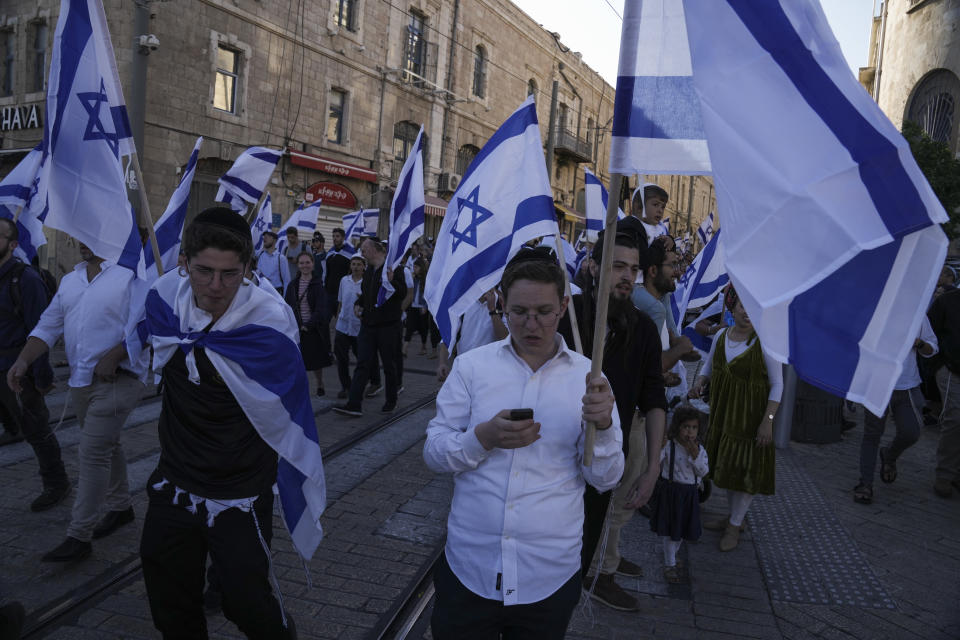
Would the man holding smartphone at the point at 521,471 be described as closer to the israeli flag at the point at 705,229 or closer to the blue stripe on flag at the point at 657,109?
the blue stripe on flag at the point at 657,109

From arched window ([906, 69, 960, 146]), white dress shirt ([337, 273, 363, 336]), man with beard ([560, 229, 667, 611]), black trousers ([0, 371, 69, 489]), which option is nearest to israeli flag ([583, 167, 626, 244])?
white dress shirt ([337, 273, 363, 336])

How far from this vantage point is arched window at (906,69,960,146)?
28203mm

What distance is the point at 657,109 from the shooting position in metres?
2.20

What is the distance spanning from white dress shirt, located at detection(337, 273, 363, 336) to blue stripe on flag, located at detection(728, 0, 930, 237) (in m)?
7.42

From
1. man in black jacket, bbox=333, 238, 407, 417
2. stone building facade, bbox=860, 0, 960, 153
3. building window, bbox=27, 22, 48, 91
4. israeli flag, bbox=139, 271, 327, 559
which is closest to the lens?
israeli flag, bbox=139, 271, 327, 559

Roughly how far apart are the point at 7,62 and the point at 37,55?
1331mm

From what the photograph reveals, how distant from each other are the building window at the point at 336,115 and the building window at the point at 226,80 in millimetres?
3579

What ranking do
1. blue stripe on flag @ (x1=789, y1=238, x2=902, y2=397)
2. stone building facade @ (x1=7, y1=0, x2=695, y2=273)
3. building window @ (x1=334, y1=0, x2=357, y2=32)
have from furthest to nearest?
building window @ (x1=334, y1=0, x2=357, y2=32) → stone building facade @ (x1=7, y1=0, x2=695, y2=273) → blue stripe on flag @ (x1=789, y1=238, x2=902, y2=397)

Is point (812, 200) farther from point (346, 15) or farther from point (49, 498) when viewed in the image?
point (346, 15)

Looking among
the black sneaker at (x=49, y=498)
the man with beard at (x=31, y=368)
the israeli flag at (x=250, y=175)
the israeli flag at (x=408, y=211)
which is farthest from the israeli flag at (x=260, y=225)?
the black sneaker at (x=49, y=498)

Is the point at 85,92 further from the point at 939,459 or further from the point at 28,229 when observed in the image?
the point at 939,459

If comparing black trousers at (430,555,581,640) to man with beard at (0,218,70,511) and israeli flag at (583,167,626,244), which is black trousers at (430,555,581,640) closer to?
man with beard at (0,218,70,511)

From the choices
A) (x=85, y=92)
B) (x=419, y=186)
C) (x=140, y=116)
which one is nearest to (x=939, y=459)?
(x=419, y=186)

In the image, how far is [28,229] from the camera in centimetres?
693
